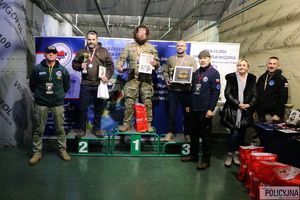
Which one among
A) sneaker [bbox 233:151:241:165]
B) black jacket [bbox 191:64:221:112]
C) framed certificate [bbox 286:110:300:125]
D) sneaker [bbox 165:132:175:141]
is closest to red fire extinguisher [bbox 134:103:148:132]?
sneaker [bbox 165:132:175:141]

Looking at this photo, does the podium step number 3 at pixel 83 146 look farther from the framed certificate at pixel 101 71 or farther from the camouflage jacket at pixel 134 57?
the camouflage jacket at pixel 134 57

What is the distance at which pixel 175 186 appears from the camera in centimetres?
321

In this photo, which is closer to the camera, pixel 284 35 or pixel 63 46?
pixel 284 35

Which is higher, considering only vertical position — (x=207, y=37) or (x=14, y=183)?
(x=207, y=37)

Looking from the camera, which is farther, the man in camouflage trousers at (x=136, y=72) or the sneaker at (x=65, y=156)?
the man in camouflage trousers at (x=136, y=72)

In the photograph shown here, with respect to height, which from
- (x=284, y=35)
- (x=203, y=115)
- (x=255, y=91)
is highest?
(x=284, y=35)

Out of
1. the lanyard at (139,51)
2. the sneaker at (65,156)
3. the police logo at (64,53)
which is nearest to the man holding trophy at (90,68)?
the sneaker at (65,156)

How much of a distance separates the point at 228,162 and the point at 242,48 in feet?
8.20

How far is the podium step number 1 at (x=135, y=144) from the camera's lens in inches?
161

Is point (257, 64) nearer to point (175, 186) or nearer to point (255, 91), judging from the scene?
point (255, 91)

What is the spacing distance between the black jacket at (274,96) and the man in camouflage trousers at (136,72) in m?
1.39

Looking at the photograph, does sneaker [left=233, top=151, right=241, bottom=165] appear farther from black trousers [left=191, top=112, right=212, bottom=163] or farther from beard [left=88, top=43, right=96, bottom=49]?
beard [left=88, top=43, right=96, bottom=49]

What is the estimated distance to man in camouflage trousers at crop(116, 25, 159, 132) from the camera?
4.02 m

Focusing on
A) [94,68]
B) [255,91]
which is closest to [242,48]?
[255,91]
